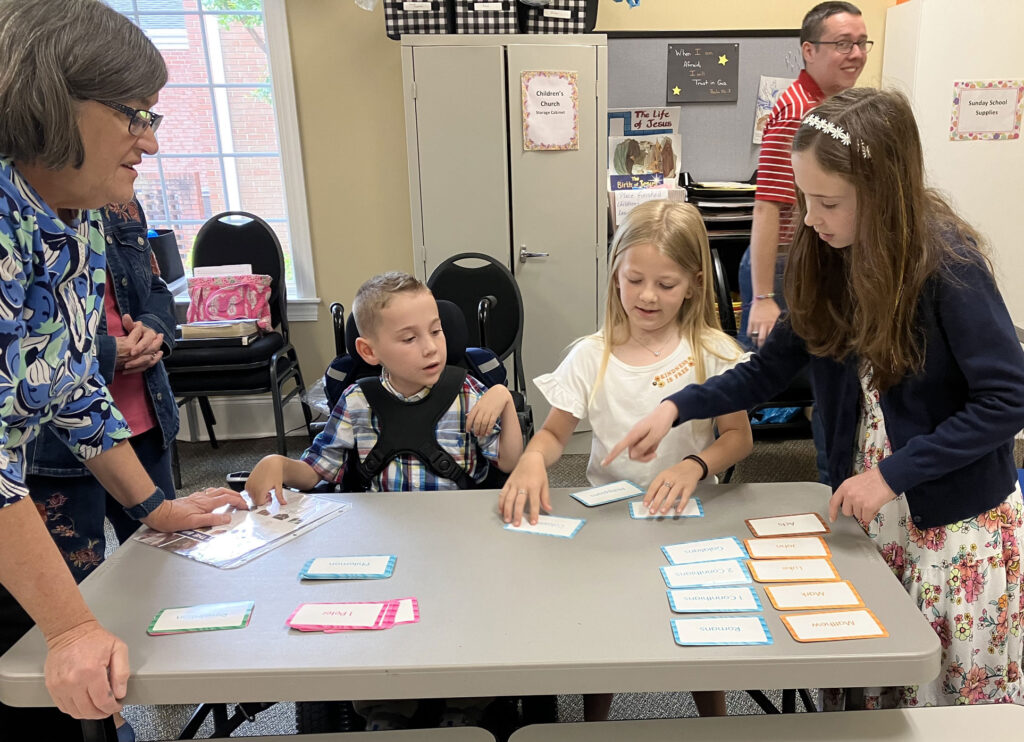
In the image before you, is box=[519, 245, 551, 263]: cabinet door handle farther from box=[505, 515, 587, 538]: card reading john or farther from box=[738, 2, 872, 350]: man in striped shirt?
box=[505, 515, 587, 538]: card reading john

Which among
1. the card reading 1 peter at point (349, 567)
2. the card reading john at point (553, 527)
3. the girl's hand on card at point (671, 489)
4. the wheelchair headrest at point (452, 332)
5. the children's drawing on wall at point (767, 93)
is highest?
the children's drawing on wall at point (767, 93)

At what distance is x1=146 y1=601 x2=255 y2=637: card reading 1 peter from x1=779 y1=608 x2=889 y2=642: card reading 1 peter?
72cm

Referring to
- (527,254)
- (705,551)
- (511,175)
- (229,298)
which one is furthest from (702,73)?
(705,551)

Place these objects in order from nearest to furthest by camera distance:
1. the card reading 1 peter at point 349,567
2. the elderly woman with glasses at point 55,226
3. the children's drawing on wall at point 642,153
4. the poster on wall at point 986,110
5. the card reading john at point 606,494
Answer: the elderly woman with glasses at point 55,226 < the card reading 1 peter at point 349,567 < the card reading john at point 606,494 < the poster on wall at point 986,110 < the children's drawing on wall at point 642,153

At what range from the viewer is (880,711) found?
103 cm

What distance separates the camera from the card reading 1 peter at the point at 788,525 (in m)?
1.20

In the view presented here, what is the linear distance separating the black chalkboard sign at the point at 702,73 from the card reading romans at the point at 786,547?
3.01 meters

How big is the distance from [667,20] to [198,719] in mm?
3470

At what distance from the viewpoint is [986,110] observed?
344 centimetres

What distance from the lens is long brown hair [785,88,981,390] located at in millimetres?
1115

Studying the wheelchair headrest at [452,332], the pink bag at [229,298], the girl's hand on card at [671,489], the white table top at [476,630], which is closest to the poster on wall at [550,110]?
the pink bag at [229,298]

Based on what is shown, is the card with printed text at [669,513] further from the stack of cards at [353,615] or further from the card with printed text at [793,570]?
the stack of cards at [353,615]

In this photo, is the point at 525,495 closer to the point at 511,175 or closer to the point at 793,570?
the point at 793,570

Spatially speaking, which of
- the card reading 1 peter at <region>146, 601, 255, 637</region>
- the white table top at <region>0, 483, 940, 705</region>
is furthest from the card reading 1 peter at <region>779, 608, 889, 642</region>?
the card reading 1 peter at <region>146, 601, 255, 637</region>
